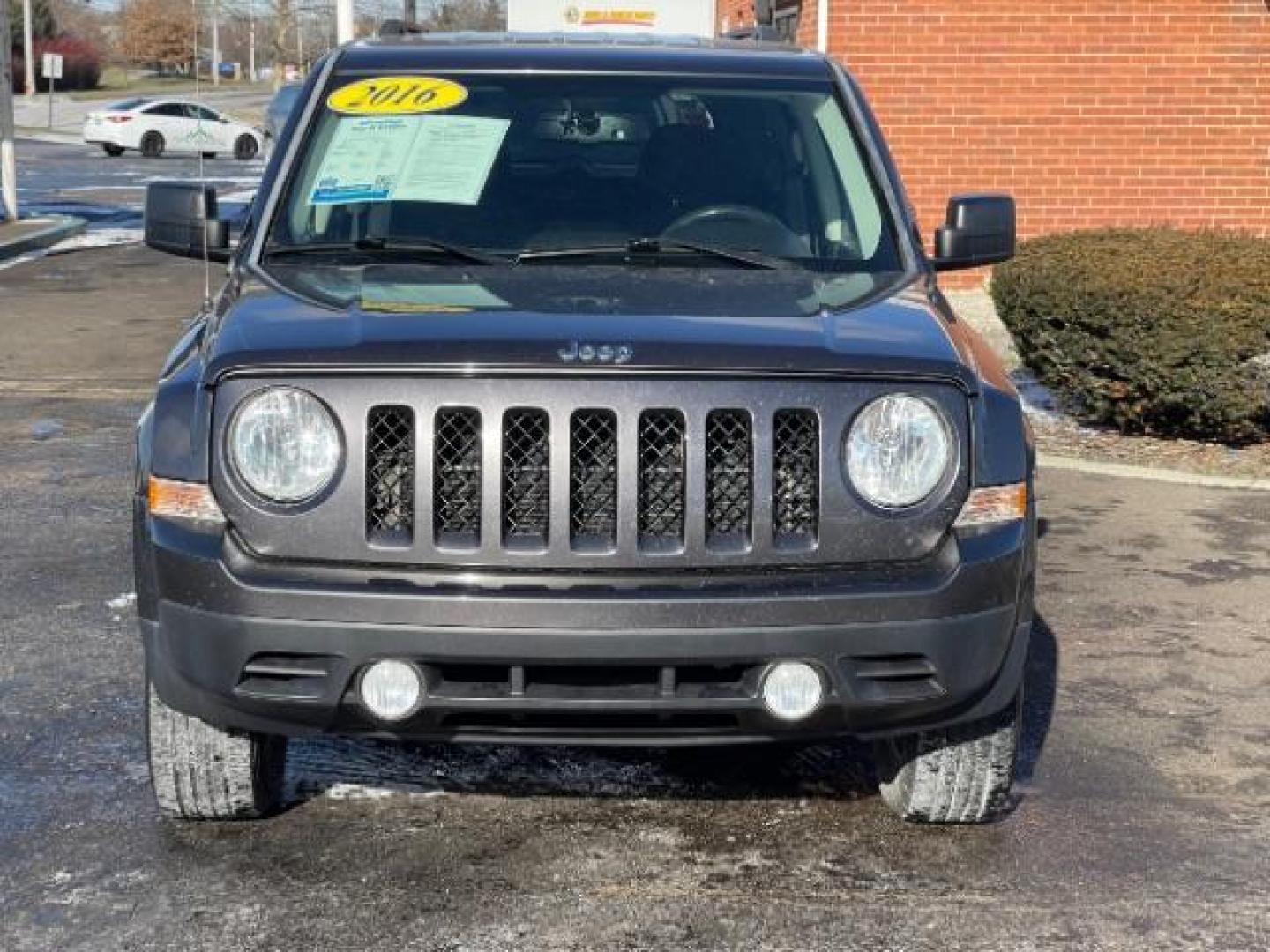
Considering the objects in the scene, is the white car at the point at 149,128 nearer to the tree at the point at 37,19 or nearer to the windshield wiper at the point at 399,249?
the tree at the point at 37,19

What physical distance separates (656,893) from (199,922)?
97cm

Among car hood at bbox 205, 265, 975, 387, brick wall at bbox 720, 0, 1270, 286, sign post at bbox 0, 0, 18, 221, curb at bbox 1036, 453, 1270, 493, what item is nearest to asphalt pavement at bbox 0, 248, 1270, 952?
car hood at bbox 205, 265, 975, 387

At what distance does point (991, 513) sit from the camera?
3.96 metres

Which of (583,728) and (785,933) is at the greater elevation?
(583,728)

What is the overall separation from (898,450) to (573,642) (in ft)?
2.54

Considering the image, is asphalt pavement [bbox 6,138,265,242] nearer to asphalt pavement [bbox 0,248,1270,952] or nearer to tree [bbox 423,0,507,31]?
tree [bbox 423,0,507,31]

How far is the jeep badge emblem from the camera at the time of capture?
383 cm

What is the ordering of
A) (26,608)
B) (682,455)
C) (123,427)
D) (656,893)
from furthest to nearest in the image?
(123,427) → (26,608) → (656,893) → (682,455)

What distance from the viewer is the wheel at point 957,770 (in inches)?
171

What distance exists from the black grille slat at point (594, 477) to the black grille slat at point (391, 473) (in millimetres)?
326

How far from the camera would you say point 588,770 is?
4977 millimetres

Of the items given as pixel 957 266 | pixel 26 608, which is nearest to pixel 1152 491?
pixel 957 266

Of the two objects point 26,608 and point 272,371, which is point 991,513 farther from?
point 26,608

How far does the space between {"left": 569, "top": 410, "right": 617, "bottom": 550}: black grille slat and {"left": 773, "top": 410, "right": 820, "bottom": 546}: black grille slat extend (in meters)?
0.33
